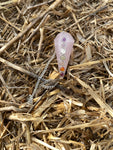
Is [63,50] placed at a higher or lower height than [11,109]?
higher

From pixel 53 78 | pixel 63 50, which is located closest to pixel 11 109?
pixel 53 78

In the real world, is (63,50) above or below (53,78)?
above

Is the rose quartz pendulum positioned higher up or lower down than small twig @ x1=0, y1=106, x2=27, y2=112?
higher up

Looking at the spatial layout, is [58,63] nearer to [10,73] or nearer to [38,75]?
[38,75]

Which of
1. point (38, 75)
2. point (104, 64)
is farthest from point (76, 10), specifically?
point (38, 75)

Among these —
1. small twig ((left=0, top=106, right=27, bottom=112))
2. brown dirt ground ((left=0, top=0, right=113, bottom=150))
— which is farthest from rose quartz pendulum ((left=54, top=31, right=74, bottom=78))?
small twig ((left=0, top=106, right=27, bottom=112))

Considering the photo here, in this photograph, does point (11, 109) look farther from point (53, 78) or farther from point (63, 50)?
point (63, 50)

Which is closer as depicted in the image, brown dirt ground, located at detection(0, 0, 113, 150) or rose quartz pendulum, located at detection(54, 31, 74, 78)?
brown dirt ground, located at detection(0, 0, 113, 150)

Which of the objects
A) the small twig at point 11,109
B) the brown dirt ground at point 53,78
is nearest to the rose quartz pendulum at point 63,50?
the brown dirt ground at point 53,78

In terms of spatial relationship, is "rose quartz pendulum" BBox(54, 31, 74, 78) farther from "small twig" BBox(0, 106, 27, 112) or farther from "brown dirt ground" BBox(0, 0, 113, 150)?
"small twig" BBox(0, 106, 27, 112)
